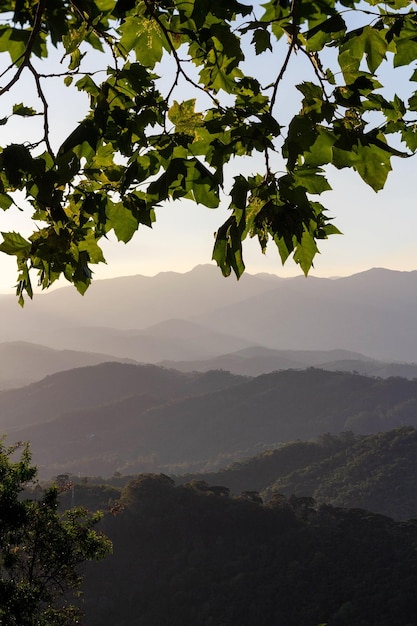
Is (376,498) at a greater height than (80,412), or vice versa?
(80,412)

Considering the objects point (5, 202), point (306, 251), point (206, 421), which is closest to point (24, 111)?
point (5, 202)

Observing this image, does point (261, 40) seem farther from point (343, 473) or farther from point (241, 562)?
point (343, 473)

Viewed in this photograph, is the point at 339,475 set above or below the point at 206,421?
below

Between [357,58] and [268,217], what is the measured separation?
0.55 metres

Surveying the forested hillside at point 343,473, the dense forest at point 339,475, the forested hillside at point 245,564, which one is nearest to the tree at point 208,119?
the forested hillside at point 245,564

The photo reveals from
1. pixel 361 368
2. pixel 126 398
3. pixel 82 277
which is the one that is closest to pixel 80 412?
pixel 126 398

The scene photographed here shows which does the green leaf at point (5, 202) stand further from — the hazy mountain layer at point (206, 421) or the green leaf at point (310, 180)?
the hazy mountain layer at point (206, 421)

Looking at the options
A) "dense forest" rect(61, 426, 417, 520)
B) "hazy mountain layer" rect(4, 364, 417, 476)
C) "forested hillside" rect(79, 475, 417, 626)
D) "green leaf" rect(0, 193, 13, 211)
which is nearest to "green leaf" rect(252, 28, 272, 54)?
"green leaf" rect(0, 193, 13, 211)

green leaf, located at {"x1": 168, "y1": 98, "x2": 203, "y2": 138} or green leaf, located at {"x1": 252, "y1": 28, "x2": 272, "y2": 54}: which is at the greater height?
green leaf, located at {"x1": 252, "y1": 28, "x2": 272, "y2": 54}

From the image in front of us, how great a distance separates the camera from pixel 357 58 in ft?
4.93

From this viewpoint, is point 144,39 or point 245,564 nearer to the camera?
point 144,39

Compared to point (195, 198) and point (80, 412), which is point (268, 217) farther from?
point (80, 412)

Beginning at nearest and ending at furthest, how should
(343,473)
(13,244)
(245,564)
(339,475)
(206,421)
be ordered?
(13,244)
(245,564)
(339,475)
(343,473)
(206,421)

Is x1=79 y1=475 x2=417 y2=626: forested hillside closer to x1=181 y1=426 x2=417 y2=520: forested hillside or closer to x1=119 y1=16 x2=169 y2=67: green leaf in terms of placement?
x1=181 y1=426 x2=417 y2=520: forested hillside
